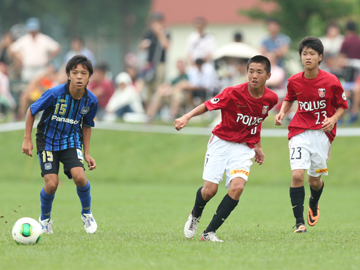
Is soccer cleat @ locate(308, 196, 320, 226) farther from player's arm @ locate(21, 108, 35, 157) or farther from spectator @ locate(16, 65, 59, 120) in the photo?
spectator @ locate(16, 65, 59, 120)

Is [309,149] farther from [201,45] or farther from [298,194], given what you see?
[201,45]

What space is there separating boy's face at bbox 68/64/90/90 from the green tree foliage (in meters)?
14.0

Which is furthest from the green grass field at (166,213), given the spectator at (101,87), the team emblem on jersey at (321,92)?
the team emblem on jersey at (321,92)

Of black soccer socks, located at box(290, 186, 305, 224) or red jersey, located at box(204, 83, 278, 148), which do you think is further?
black soccer socks, located at box(290, 186, 305, 224)

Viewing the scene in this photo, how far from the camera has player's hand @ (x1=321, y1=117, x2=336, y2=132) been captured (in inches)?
263

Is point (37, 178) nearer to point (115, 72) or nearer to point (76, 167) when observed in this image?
point (76, 167)

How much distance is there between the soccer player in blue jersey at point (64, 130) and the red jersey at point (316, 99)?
2.43 meters

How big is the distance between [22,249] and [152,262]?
4.58ft

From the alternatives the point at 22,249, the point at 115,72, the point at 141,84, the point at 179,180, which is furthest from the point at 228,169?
the point at 115,72

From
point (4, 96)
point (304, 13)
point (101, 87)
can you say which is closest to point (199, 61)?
point (101, 87)

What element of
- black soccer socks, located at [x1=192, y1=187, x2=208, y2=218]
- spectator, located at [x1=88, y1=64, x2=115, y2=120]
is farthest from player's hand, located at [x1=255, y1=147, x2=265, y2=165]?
spectator, located at [x1=88, y1=64, x2=115, y2=120]

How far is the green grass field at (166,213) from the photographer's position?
5090 millimetres

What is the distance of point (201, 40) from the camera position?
17.1 meters

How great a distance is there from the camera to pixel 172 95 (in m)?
16.6
